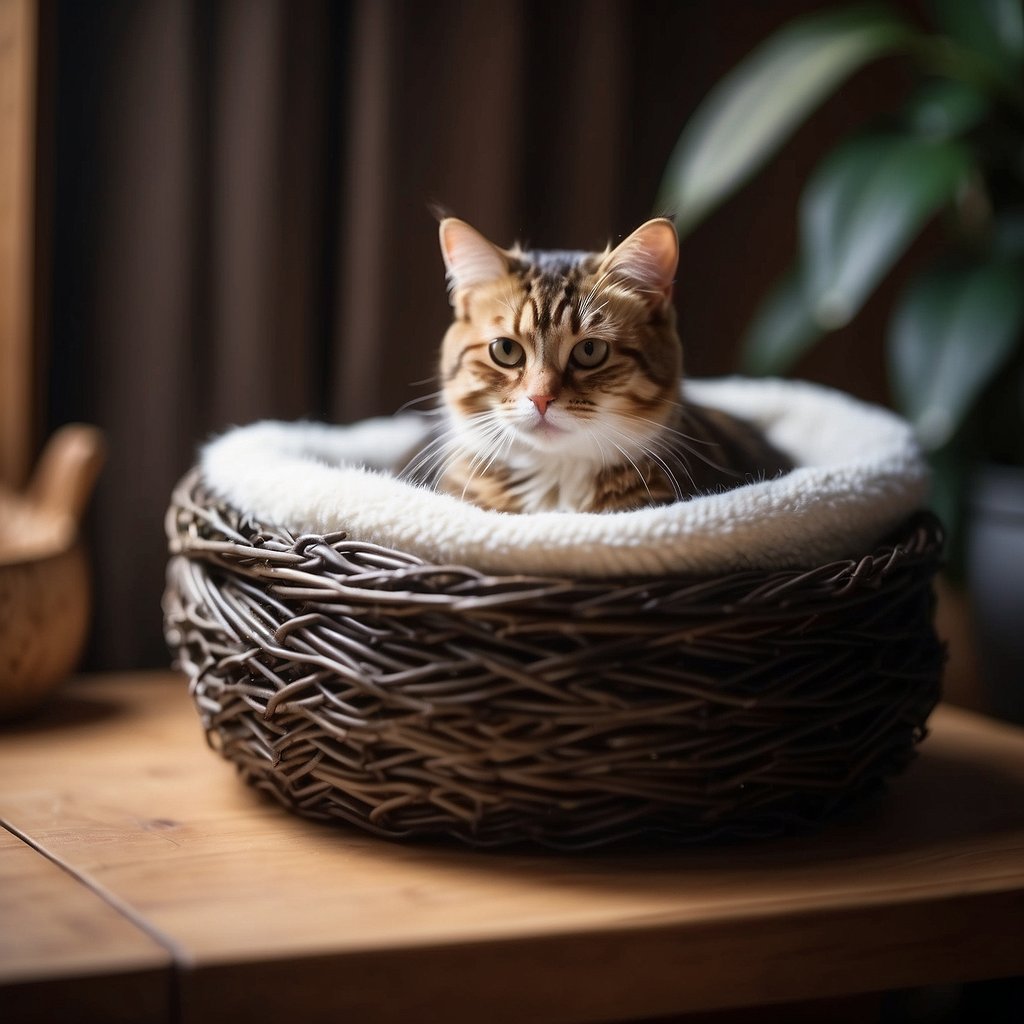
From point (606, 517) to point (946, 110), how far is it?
1.11 m

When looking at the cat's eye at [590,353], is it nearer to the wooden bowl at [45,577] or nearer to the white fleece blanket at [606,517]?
the white fleece blanket at [606,517]

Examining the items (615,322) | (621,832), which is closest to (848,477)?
(615,322)

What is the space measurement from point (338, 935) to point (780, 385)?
919 millimetres

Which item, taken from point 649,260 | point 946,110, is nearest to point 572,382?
point 649,260

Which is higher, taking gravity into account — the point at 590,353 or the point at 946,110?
the point at 946,110

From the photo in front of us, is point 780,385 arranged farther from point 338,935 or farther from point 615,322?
point 338,935

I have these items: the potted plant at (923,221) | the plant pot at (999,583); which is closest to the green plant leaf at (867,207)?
the potted plant at (923,221)

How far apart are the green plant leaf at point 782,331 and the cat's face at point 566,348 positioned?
651 millimetres

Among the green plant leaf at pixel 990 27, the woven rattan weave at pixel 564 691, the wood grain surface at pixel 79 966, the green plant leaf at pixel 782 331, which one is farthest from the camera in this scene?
the green plant leaf at pixel 782 331

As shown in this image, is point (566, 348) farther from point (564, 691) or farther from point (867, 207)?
point (867, 207)

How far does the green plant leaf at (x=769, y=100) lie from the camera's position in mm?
1542

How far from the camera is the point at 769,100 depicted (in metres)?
1.57

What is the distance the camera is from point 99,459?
1355 mm

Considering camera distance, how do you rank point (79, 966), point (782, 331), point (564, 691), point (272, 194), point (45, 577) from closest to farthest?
point (79, 966) → point (564, 691) → point (45, 577) → point (272, 194) → point (782, 331)
